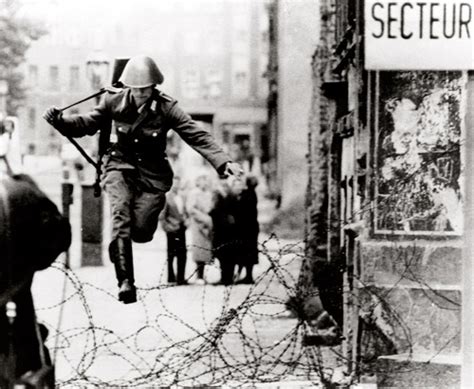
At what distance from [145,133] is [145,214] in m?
0.52

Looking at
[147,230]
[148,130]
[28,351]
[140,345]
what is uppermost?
[148,130]

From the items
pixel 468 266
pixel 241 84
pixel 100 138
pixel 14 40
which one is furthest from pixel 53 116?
pixel 468 266

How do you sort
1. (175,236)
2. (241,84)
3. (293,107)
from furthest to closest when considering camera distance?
(293,107) < (241,84) < (175,236)

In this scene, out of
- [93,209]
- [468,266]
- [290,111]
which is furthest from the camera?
[290,111]

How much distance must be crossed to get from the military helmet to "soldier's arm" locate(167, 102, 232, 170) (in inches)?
9.4

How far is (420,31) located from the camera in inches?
246

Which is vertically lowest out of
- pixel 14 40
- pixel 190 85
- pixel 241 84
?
pixel 190 85

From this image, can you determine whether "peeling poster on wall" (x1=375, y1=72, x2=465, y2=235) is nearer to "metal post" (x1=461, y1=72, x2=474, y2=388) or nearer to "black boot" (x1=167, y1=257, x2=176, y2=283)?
"metal post" (x1=461, y1=72, x2=474, y2=388)

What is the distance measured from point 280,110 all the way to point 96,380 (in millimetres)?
8033

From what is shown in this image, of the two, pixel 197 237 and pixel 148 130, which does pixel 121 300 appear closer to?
pixel 148 130

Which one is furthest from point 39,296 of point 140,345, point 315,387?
point 315,387

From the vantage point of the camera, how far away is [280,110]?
47.5 ft

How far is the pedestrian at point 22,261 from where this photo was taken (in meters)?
5.51

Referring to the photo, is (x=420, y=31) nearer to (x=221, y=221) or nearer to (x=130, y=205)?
(x=130, y=205)
